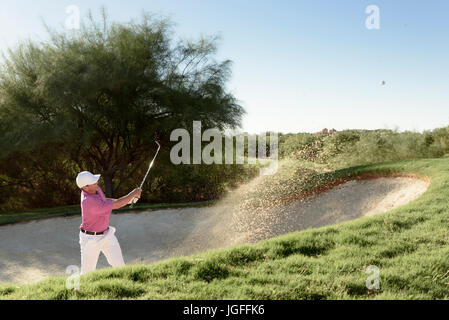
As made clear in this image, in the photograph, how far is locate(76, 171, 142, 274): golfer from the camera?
5.16m

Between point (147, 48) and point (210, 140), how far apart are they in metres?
4.83

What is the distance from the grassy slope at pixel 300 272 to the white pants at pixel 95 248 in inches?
33.8

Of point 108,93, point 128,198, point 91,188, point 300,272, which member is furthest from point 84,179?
point 108,93

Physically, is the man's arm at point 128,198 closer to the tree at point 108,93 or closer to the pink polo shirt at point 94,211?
the pink polo shirt at point 94,211

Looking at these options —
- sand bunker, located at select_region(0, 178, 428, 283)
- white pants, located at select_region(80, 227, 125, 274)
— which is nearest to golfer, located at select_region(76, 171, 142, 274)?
white pants, located at select_region(80, 227, 125, 274)

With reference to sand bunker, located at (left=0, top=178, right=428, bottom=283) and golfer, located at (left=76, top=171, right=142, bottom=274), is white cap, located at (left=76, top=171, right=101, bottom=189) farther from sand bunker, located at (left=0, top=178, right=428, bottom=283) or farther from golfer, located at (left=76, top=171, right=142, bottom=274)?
sand bunker, located at (left=0, top=178, right=428, bottom=283)

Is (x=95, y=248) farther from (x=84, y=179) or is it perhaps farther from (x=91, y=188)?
(x=84, y=179)

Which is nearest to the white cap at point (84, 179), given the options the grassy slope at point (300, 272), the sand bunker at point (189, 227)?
the grassy slope at point (300, 272)

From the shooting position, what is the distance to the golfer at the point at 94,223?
5160mm

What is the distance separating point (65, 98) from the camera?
14.4 meters

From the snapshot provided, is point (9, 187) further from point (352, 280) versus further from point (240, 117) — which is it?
point (352, 280)

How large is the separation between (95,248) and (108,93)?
37.4 feet

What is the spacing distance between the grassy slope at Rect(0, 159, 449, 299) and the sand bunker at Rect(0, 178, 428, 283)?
408cm

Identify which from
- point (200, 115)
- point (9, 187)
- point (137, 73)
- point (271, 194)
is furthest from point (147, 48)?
point (9, 187)
